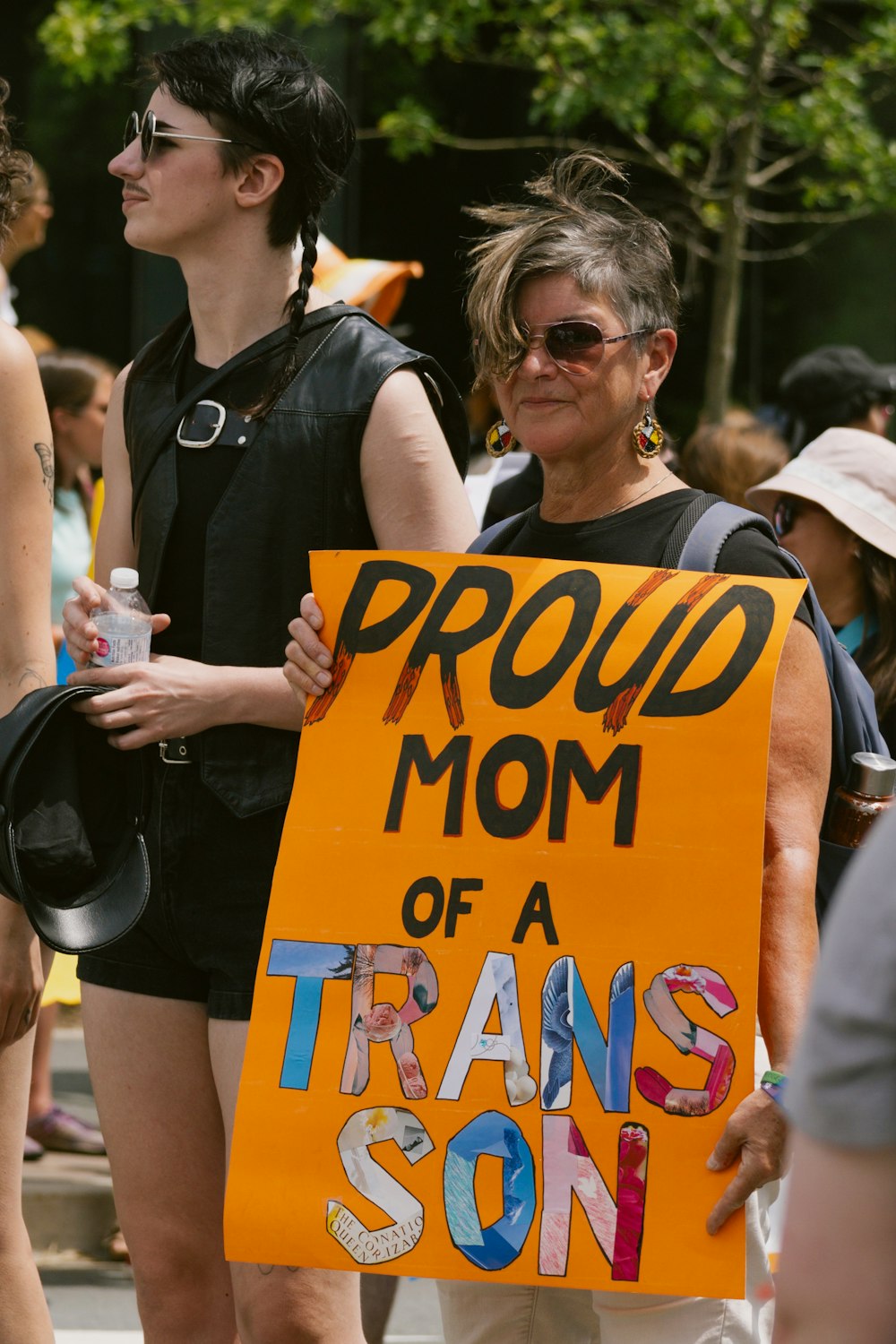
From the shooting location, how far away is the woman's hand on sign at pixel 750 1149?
2100mm

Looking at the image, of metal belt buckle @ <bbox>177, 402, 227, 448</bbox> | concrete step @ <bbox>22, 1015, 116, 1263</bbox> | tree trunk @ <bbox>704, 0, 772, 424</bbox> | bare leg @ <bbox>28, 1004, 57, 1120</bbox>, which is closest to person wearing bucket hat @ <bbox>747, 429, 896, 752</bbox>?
metal belt buckle @ <bbox>177, 402, 227, 448</bbox>

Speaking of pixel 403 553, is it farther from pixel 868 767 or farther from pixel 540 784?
pixel 868 767

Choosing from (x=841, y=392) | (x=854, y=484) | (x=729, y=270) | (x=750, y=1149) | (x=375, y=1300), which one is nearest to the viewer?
(x=750, y=1149)

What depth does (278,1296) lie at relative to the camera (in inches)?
98.3

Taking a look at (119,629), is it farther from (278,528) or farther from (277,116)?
(277,116)

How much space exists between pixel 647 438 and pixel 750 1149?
96cm

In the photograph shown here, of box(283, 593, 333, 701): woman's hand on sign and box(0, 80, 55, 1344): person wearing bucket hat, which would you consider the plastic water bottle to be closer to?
box(0, 80, 55, 1344): person wearing bucket hat

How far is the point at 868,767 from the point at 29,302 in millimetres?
9453

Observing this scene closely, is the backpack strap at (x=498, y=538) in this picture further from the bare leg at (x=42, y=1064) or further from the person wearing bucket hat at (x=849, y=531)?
the bare leg at (x=42, y=1064)

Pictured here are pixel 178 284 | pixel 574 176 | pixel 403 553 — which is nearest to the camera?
pixel 403 553

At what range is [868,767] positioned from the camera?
93.9 inches

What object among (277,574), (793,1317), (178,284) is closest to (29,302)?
(178,284)

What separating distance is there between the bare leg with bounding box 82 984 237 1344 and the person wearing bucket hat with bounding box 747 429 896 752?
1402 mm

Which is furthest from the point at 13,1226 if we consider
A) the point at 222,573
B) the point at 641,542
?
the point at 641,542
